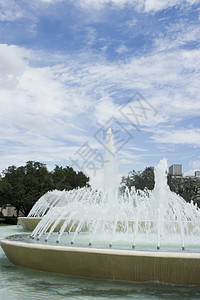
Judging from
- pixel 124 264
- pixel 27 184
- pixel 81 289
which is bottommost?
pixel 81 289

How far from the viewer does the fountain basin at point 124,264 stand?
6.20 metres

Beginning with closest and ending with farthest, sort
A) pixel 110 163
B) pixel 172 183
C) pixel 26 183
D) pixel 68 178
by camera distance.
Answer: pixel 110 163 < pixel 26 183 < pixel 68 178 < pixel 172 183

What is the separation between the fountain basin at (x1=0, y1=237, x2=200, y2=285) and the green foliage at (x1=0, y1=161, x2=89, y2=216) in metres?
30.9

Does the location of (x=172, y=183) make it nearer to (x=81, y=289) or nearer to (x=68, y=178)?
(x=68, y=178)

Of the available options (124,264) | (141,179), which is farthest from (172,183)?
(124,264)

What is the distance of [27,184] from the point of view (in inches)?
1539

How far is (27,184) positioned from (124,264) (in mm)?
33724

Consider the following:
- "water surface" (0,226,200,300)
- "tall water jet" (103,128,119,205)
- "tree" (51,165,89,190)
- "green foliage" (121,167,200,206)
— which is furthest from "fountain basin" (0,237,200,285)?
"green foliage" (121,167,200,206)

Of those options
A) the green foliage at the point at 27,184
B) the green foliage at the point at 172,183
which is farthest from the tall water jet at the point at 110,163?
the green foliage at the point at 172,183

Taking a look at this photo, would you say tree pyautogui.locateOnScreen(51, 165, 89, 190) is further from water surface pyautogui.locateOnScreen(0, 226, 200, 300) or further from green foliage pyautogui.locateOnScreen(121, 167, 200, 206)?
water surface pyautogui.locateOnScreen(0, 226, 200, 300)

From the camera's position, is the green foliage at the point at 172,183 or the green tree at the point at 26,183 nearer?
the green tree at the point at 26,183

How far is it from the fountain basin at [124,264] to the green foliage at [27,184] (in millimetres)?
30859

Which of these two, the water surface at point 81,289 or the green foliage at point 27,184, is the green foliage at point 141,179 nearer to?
the green foliage at point 27,184

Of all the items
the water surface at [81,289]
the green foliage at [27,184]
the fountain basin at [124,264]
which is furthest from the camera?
the green foliage at [27,184]
